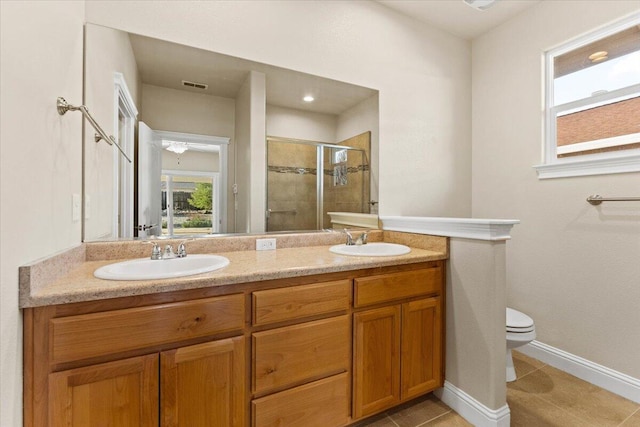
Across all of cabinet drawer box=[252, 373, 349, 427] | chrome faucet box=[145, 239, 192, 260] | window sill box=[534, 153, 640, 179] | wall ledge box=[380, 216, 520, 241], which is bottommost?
cabinet drawer box=[252, 373, 349, 427]

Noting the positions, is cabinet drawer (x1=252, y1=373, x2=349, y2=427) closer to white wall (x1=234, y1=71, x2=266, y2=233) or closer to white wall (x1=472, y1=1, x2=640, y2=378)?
white wall (x1=234, y1=71, x2=266, y2=233)

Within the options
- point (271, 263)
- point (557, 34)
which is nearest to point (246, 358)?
point (271, 263)

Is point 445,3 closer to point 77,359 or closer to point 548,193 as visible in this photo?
point 548,193

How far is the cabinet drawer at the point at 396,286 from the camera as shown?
1.48 metres

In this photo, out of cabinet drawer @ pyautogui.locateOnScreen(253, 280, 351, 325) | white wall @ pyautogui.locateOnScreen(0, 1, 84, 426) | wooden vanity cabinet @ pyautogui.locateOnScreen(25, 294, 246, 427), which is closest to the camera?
white wall @ pyautogui.locateOnScreen(0, 1, 84, 426)

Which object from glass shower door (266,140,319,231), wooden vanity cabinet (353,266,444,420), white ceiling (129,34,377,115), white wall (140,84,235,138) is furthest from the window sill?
white wall (140,84,235,138)

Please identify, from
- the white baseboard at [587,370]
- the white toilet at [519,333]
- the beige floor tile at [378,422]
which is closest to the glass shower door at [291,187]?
the beige floor tile at [378,422]

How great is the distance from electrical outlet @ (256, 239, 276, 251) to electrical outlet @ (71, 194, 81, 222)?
87cm

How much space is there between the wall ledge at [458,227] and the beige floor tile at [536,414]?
103 centimetres

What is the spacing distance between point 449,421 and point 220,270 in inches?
59.1

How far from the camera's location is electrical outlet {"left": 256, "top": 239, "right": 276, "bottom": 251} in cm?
181

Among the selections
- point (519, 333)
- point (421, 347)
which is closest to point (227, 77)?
point (421, 347)

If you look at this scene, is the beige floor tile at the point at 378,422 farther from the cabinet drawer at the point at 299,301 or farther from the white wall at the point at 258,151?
the white wall at the point at 258,151

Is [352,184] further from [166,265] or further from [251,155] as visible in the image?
[166,265]
